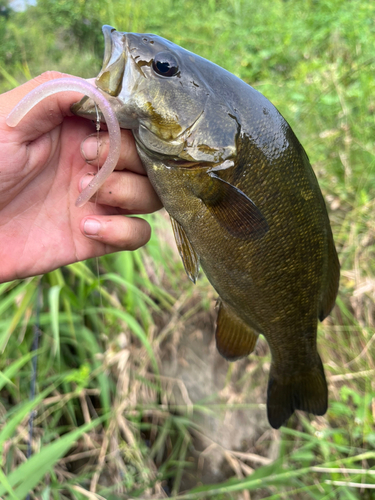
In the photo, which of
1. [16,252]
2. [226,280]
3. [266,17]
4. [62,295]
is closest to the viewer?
[226,280]

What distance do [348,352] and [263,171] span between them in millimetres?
1559

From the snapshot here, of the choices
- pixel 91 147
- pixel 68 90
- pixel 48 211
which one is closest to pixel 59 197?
pixel 48 211

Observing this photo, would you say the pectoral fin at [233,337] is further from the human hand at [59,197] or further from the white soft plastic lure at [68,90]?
the white soft plastic lure at [68,90]

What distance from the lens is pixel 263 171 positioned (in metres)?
1.05

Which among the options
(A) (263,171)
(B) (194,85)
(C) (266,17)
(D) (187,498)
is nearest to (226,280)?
(A) (263,171)

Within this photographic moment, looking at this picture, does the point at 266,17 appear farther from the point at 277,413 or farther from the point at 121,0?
the point at 277,413

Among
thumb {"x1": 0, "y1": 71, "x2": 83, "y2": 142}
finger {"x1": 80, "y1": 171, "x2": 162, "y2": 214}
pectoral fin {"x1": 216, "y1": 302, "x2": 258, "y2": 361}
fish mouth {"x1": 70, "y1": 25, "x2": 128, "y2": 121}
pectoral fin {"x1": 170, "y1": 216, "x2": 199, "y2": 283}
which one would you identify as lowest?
pectoral fin {"x1": 216, "y1": 302, "x2": 258, "y2": 361}

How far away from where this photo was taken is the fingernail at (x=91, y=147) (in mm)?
1124

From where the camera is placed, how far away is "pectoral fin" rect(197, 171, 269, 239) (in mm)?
991

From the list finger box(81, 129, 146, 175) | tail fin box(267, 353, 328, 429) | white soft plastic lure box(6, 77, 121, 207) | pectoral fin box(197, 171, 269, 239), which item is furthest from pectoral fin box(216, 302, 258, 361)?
white soft plastic lure box(6, 77, 121, 207)

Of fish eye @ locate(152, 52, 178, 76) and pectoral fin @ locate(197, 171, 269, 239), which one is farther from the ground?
fish eye @ locate(152, 52, 178, 76)

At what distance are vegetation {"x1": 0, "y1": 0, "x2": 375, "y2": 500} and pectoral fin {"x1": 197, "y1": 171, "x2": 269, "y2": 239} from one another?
0.74m

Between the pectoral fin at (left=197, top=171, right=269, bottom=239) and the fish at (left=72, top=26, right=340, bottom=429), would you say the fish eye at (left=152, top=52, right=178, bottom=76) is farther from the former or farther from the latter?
the pectoral fin at (left=197, top=171, right=269, bottom=239)

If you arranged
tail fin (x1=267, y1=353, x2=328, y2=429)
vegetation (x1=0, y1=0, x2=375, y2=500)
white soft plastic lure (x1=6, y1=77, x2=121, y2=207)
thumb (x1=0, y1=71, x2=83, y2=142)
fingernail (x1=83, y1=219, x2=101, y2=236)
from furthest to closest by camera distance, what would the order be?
1. vegetation (x1=0, y1=0, x2=375, y2=500)
2. tail fin (x1=267, y1=353, x2=328, y2=429)
3. fingernail (x1=83, y1=219, x2=101, y2=236)
4. thumb (x1=0, y1=71, x2=83, y2=142)
5. white soft plastic lure (x1=6, y1=77, x2=121, y2=207)
